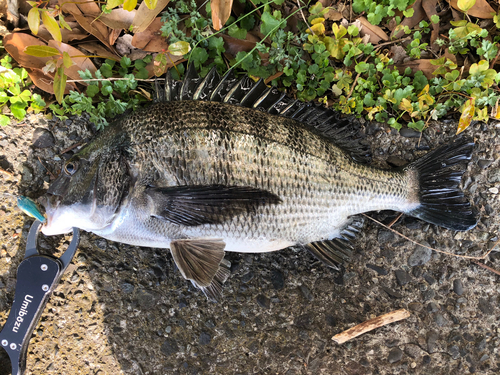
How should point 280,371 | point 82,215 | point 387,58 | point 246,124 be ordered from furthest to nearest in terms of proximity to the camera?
point 387,58
point 280,371
point 246,124
point 82,215

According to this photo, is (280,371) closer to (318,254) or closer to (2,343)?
(318,254)

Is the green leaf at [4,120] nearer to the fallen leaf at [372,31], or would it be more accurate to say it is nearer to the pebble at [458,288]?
the fallen leaf at [372,31]

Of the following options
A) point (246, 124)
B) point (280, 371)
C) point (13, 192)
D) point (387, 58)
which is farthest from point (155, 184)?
point (387, 58)

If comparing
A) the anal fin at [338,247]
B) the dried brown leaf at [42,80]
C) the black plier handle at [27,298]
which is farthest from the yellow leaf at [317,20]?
the black plier handle at [27,298]

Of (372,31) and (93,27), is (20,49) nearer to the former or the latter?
(93,27)

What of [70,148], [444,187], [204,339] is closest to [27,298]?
[70,148]

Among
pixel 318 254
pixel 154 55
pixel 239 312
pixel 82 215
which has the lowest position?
pixel 239 312
